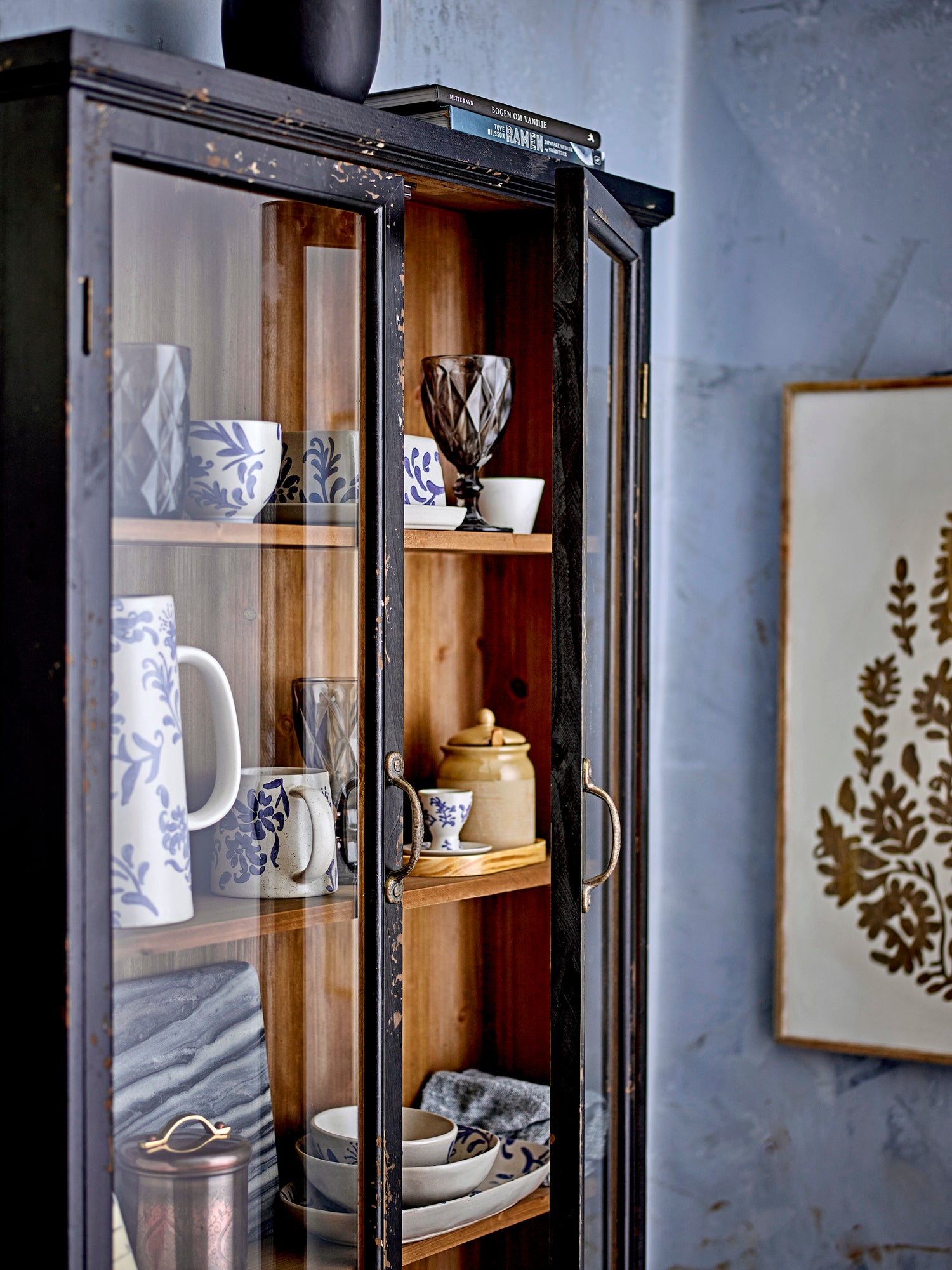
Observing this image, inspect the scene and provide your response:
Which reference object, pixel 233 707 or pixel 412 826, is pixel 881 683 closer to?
pixel 412 826

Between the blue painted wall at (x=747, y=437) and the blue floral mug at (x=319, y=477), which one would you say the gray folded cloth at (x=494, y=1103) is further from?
the blue floral mug at (x=319, y=477)

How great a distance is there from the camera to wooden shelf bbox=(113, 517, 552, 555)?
3.10ft

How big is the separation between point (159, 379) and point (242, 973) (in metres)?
0.49

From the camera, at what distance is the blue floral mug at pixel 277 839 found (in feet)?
3.41

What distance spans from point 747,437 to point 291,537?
1.03 m

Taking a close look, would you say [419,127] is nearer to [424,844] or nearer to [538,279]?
[538,279]

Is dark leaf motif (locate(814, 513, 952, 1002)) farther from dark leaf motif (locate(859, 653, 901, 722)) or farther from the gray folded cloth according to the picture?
the gray folded cloth

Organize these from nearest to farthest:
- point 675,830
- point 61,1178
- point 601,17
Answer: point 61,1178
point 601,17
point 675,830

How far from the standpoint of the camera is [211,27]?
1.31 m

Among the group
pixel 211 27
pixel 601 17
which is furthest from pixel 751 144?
pixel 211 27

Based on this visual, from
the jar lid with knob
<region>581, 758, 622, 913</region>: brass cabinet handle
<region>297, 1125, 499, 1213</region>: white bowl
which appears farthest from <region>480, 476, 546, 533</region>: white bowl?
<region>297, 1125, 499, 1213</region>: white bowl

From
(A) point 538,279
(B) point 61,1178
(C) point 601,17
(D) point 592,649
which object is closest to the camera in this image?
(B) point 61,1178

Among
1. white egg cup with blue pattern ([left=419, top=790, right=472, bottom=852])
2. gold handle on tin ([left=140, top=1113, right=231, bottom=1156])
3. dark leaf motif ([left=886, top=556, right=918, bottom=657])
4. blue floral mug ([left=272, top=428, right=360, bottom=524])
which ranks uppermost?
blue floral mug ([left=272, top=428, right=360, bottom=524])

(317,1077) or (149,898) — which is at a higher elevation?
(149,898)
